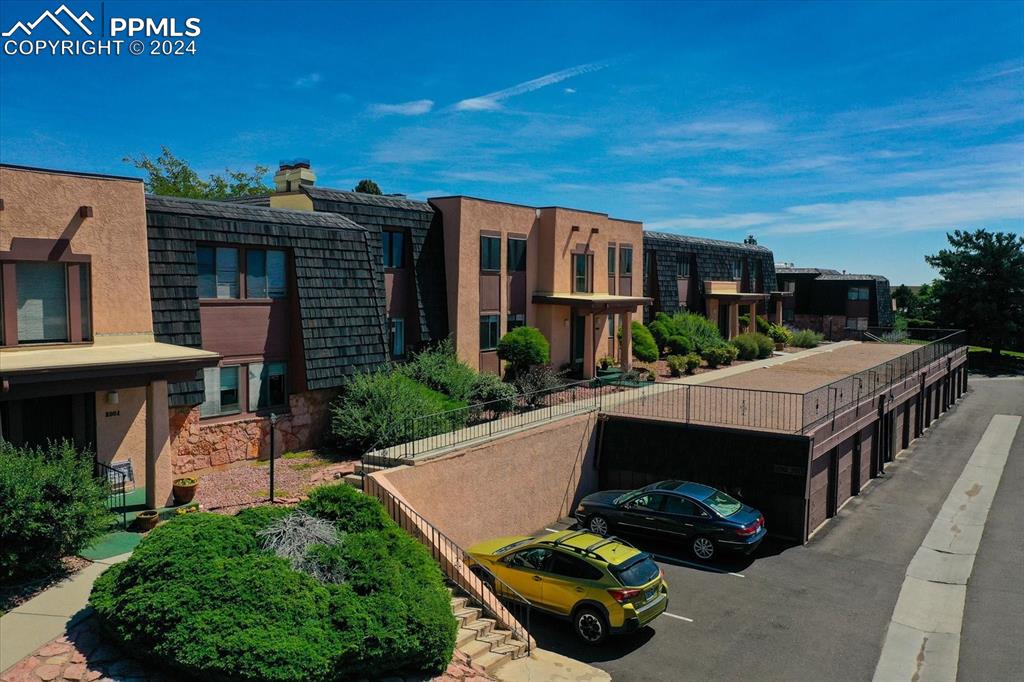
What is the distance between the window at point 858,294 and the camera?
60.9 meters

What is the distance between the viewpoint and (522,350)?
2586 centimetres

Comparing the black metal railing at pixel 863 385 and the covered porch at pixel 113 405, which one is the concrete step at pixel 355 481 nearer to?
the covered porch at pixel 113 405

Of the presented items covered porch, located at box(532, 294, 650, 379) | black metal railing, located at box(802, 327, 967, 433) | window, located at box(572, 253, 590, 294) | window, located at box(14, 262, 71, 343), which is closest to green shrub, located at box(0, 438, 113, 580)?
window, located at box(14, 262, 71, 343)

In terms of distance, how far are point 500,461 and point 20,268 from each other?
10.7m

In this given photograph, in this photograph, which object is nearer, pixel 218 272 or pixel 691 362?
pixel 218 272

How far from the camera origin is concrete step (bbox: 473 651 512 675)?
11516 millimetres

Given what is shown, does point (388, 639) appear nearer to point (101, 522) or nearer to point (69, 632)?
point (69, 632)

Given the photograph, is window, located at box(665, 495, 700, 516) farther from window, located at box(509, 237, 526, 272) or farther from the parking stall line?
window, located at box(509, 237, 526, 272)

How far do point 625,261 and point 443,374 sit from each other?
1567cm

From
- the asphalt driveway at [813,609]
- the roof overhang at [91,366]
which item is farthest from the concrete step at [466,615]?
the roof overhang at [91,366]

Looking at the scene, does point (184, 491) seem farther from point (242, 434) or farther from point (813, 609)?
point (813, 609)

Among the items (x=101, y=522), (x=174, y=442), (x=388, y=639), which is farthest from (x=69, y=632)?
(x=174, y=442)

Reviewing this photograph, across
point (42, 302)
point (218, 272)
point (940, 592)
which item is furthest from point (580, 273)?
point (42, 302)

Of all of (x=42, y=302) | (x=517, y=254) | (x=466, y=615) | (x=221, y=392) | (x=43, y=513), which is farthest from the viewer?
(x=517, y=254)
